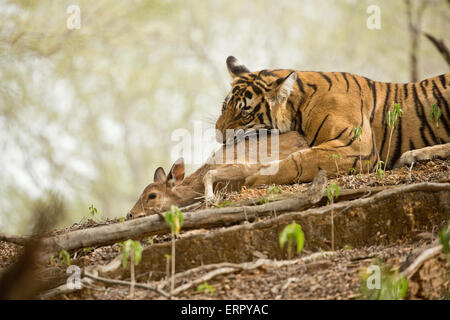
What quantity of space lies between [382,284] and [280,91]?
130 inches

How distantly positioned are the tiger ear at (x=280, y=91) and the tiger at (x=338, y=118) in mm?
11

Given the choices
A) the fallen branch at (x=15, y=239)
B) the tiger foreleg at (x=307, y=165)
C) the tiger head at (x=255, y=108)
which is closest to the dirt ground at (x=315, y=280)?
the fallen branch at (x=15, y=239)

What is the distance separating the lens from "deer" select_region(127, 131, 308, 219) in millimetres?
5598

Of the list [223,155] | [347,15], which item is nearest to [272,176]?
[223,155]

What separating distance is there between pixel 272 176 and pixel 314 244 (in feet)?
5.35

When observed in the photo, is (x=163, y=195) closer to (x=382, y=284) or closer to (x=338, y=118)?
(x=338, y=118)

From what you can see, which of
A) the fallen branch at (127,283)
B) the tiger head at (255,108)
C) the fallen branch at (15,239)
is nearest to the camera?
the fallen branch at (127,283)

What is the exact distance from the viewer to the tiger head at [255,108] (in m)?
5.97

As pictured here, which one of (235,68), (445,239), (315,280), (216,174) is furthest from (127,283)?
(235,68)

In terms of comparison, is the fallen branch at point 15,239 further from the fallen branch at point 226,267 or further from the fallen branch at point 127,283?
the fallen branch at point 226,267

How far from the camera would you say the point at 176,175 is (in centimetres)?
591

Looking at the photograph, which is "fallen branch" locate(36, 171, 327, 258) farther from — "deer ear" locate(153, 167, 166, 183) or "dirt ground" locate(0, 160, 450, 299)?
"deer ear" locate(153, 167, 166, 183)

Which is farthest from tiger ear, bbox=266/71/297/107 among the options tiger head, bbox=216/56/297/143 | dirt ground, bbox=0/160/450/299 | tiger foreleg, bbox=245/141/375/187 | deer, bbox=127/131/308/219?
dirt ground, bbox=0/160/450/299

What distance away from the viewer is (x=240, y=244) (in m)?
3.79
